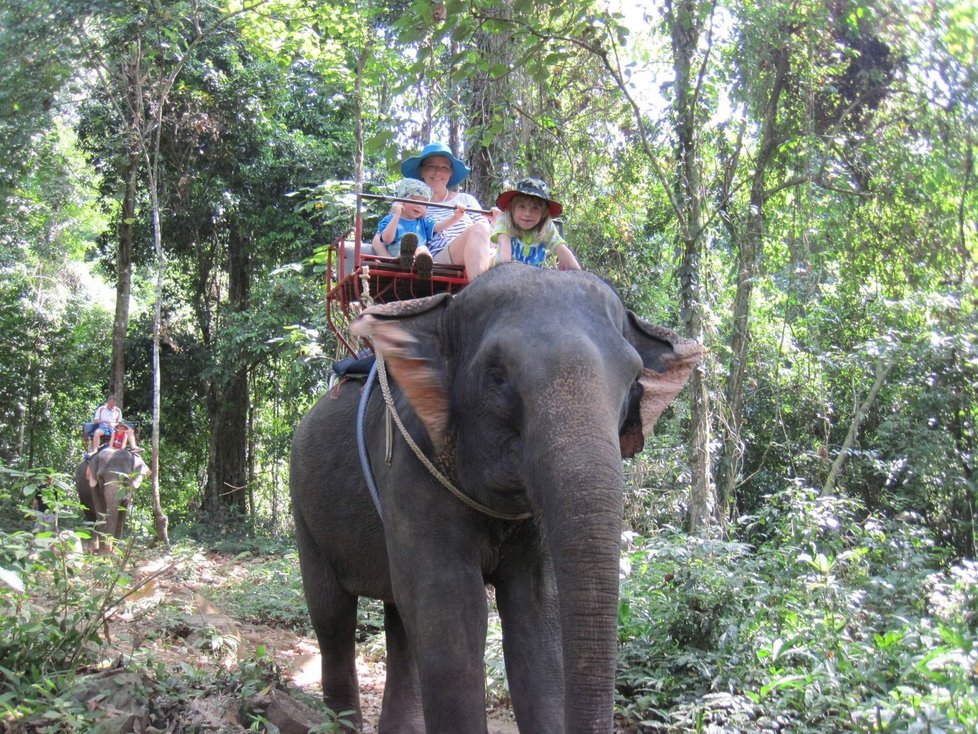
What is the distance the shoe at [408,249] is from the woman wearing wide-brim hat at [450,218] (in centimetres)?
6

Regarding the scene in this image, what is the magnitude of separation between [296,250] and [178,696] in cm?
1534

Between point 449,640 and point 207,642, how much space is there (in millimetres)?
3819

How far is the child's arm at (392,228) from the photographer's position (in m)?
4.93

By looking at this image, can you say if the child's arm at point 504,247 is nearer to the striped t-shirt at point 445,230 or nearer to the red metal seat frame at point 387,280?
the red metal seat frame at point 387,280

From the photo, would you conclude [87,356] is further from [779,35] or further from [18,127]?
[779,35]

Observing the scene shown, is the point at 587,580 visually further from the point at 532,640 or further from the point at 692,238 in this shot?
the point at 692,238

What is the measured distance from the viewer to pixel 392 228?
16.2 ft

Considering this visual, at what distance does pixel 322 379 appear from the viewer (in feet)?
53.8

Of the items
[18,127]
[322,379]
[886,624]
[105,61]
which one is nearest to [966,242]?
[886,624]

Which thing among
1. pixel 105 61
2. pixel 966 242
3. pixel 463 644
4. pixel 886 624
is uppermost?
pixel 105 61

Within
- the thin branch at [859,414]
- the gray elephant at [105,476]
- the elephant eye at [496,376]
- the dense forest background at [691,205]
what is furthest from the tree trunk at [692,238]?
the gray elephant at [105,476]

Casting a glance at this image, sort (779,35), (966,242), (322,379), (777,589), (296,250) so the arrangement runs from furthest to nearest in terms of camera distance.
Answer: (296,250) → (322,379) → (966,242) → (779,35) → (777,589)

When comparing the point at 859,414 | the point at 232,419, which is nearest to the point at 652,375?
the point at 859,414

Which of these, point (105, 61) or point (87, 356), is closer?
point (105, 61)
